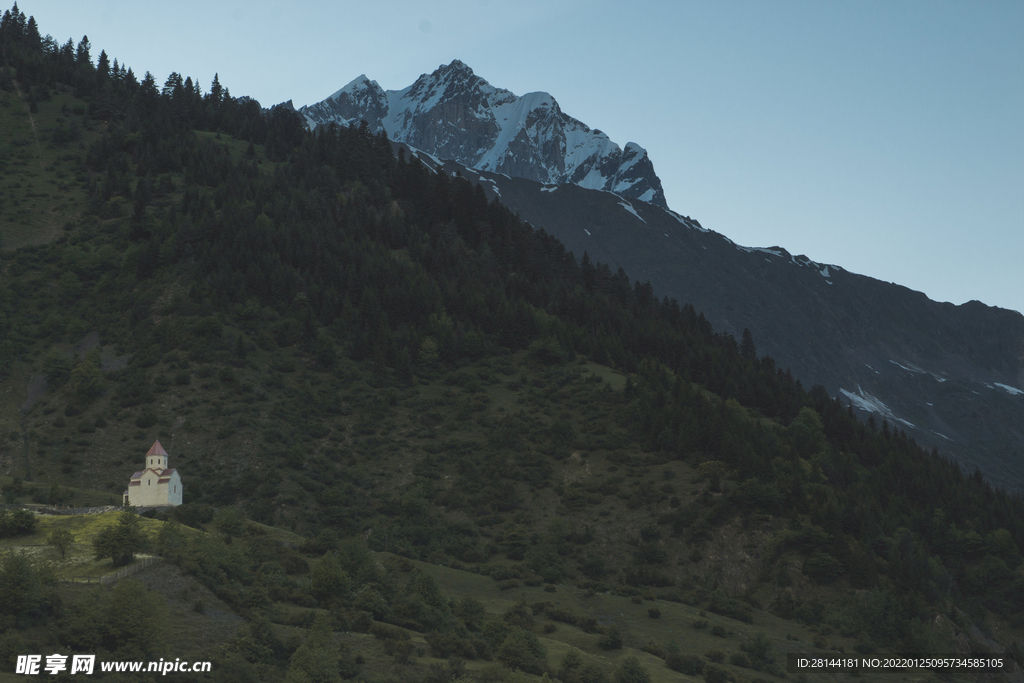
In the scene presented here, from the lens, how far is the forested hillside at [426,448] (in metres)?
45.7

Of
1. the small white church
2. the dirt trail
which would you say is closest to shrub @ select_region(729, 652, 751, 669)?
the small white church

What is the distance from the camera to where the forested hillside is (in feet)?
150

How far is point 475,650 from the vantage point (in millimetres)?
42219

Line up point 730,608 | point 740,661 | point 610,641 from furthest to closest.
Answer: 1. point 730,608
2. point 740,661
3. point 610,641

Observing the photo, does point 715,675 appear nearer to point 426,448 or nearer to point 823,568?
point 823,568

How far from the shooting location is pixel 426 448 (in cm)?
8975

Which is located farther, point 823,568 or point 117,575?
point 823,568

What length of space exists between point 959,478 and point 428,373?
67390mm

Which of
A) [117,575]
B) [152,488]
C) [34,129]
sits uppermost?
[34,129]

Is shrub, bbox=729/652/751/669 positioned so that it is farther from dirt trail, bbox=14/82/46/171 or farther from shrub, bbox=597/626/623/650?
dirt trail, bbox=14/82/46/171

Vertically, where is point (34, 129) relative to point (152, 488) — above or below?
above

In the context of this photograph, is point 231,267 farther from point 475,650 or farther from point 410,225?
point 475,650

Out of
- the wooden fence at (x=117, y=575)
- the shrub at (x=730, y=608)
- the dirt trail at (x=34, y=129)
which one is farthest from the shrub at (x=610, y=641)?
the dirt trail at (x=34, y=129)

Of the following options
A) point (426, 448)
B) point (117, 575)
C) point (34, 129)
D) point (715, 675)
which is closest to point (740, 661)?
point (715, 675)
